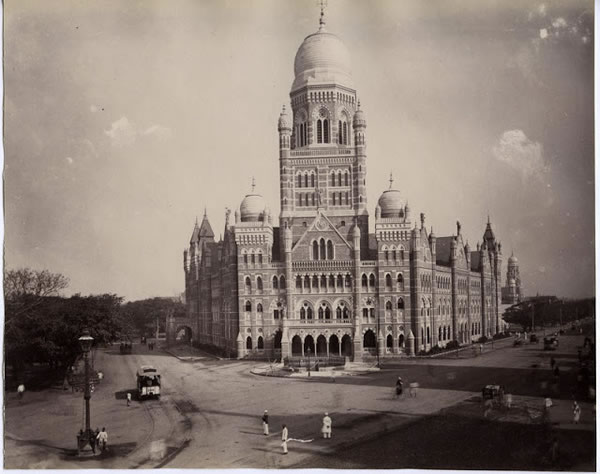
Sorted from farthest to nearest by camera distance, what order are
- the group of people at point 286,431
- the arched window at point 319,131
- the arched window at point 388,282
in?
the arched window at point 319,131 → the arched window at point 388,282 → the group of people at point 286,431

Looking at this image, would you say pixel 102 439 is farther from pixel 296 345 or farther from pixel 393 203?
pixel 393 203

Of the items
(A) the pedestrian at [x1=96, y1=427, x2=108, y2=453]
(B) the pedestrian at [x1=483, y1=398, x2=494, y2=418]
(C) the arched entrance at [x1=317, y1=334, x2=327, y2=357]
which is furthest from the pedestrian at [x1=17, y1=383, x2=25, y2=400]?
(C) the arched entrance at [x1=317, y1=334, x2=327, y2=357]

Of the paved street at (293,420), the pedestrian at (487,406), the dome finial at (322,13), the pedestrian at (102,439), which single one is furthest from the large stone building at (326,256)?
the pedestrian at (102,439)

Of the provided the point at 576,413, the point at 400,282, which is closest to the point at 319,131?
the point at 400,282

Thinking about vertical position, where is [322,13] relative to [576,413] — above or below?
above

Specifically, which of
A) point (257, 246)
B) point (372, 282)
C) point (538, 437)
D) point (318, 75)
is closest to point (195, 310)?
point (257, 246)

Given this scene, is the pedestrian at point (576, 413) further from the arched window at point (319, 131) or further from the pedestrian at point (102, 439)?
the arched window at point (319, 131)
